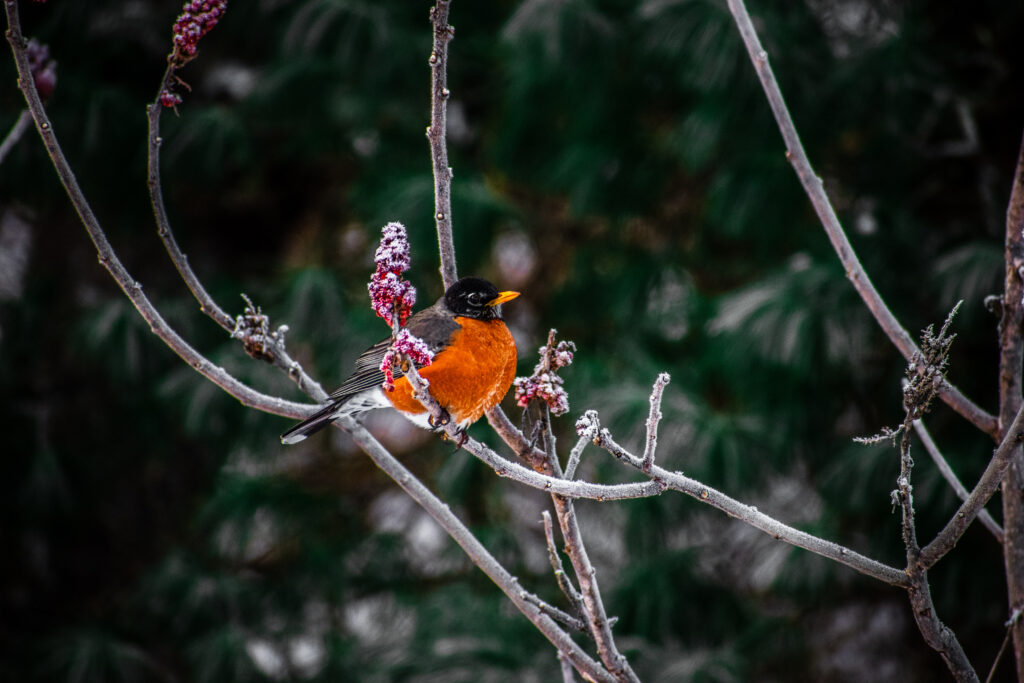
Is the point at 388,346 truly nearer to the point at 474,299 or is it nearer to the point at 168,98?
the point at 474,299

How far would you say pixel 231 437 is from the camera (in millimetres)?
4695

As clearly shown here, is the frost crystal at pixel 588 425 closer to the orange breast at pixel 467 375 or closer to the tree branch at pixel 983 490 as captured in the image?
the tree branch at pixel 983 490

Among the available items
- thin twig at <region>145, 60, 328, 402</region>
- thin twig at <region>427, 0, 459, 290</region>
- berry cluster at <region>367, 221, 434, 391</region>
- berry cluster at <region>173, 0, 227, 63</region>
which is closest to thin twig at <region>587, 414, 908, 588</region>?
berry cluster at <region>367, 221, 434, 391</region>

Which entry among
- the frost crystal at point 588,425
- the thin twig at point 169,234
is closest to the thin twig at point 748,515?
the frost crystal at point 588,425

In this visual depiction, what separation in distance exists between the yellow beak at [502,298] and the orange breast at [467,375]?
77mm

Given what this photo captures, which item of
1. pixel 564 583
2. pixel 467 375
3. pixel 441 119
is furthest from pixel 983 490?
pixel 467 375

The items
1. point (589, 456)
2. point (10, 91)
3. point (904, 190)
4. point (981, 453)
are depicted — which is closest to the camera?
point (981, 453)

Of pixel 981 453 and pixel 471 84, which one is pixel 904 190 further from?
pixel 471 84

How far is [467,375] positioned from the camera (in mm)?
1951

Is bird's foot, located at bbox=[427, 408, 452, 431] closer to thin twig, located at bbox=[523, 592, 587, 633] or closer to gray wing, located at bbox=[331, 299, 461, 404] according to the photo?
thin twig, located at bbox=[523, 592, 587, 633]

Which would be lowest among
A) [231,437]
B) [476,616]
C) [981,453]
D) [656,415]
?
[476,616]

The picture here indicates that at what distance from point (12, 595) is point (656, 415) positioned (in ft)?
15.8

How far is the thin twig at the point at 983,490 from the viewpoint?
1.11m

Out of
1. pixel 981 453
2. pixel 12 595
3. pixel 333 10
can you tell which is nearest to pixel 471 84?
pixel 333 10
